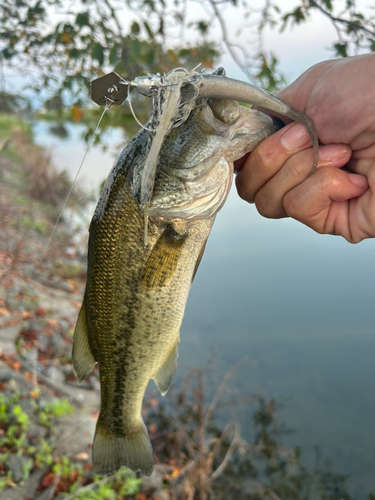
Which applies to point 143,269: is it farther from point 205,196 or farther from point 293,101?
point 293,101

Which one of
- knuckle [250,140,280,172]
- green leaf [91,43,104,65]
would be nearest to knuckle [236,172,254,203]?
knuckle [250,140,280,172]

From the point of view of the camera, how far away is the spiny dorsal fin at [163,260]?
Answer: 1423 millimetres

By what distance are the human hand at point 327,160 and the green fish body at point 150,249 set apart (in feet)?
0.60

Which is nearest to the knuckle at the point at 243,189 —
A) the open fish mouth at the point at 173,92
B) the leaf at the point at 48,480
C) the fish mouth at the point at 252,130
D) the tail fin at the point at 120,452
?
the fish mouth at the point at 252,130

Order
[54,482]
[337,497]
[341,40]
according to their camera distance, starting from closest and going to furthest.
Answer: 1. [341,40]
2. [54,482]
3. [337,497]

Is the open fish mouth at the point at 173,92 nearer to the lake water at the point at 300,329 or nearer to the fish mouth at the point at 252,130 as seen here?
the fish mouth at the point at 252,130

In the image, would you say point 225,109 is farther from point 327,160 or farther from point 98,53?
point 98,53

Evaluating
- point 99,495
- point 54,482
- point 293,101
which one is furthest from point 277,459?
point 293,101

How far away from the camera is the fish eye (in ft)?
4.17

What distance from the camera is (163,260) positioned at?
1.43m

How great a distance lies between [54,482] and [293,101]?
3.76 metres

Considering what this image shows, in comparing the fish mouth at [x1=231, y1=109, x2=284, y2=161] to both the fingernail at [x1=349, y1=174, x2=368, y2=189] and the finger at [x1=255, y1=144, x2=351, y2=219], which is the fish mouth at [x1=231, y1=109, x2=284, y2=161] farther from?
the fingernail at [x1=349, y1=174, x2=368, y2=189]

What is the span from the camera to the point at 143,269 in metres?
1.46

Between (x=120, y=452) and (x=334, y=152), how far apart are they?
169cm
